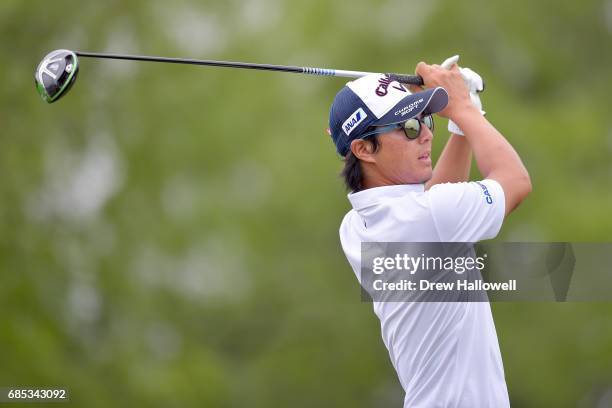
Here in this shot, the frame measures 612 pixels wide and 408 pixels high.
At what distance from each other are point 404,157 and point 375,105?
20 centimetres

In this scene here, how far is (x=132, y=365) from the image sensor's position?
10586 millimetres

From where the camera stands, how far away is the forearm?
417cm

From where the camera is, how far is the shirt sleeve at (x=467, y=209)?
3.44 metres

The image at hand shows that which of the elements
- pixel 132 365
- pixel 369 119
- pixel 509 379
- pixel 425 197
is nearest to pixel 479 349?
pixel 425 197

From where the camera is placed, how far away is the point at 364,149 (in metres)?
3.75

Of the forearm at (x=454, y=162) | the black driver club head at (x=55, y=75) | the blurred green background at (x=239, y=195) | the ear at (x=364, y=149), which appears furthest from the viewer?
the blurred green background at (x=239, y=195)

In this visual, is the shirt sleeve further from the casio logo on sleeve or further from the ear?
the ear

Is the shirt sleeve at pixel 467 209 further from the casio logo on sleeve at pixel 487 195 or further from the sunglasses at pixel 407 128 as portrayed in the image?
the sunglasses at pixel 407 128

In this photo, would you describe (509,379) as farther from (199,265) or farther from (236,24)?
(236,24)

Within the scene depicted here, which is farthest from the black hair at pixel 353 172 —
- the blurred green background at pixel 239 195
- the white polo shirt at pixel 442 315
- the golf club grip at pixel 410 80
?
the blurred green background at pixel 239 195

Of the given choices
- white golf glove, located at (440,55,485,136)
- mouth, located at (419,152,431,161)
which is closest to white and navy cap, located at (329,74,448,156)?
mouth, located at (419,152,431,161)

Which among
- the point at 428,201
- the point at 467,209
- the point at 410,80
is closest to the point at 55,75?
the point at 410,80

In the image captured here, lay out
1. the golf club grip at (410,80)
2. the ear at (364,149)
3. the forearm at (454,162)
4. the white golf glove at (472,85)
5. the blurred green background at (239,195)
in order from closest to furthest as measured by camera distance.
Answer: the ear at (364,149), the golf club grip at (410,80), the white golf glove at (472,85), the forearm at (454,162), the blurred green background at (239,195)

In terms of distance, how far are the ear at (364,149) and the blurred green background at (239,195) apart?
241 inches
